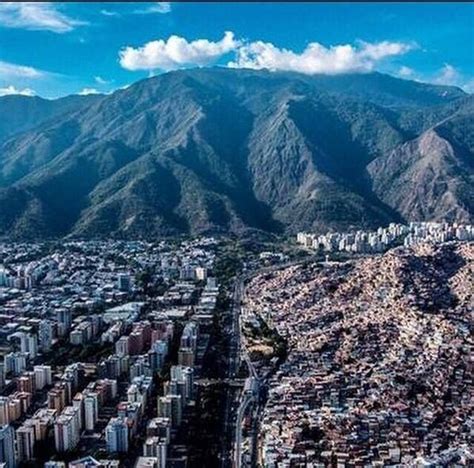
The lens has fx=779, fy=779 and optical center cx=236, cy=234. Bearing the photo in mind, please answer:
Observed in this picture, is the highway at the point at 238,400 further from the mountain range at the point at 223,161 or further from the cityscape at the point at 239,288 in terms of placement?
the mountain range at the point at 223,161

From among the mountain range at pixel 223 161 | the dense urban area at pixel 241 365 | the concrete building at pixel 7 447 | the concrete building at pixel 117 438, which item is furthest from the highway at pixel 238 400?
the mountain range at pixel 223 161

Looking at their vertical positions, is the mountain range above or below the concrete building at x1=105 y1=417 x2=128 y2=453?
above

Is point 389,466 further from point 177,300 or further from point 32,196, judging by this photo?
point 32,196

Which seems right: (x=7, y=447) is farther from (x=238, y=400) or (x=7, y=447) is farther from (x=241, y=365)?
(x=241, y=365)

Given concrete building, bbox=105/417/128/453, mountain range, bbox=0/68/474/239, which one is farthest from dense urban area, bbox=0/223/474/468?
mountain range, bbox=0/68/474/239

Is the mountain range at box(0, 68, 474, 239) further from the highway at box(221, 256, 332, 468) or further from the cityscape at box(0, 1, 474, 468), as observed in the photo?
the highway at box(221, 256, 332, 468)

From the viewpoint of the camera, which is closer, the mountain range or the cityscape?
the cityscape

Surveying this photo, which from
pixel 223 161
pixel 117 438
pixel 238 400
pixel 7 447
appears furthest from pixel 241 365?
pixel 223 161
